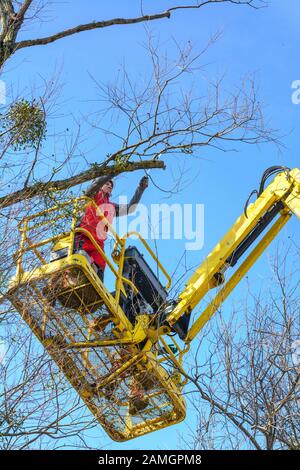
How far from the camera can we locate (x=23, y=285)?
13.4 meters

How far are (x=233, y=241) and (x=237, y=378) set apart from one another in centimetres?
358

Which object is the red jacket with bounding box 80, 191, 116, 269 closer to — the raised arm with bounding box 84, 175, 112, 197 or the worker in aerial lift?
the worker in aerial lift

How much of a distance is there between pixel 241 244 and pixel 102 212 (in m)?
2.22

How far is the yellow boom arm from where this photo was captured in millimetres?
14656

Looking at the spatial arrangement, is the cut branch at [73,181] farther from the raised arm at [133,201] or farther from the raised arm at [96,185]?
the raised arm at [133,201]

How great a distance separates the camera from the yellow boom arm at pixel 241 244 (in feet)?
48.1

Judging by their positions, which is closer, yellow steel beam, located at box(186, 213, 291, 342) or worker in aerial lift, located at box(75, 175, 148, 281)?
worker in aerial lift, located at box(75, 175, 148, 281)

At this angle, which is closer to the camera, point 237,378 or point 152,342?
point 237,378

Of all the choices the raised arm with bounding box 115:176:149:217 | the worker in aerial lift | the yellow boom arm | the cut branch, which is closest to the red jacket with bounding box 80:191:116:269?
the worker in aerial lift

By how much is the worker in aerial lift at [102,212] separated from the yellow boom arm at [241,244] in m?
1.42

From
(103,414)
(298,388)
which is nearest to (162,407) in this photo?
(103,414)

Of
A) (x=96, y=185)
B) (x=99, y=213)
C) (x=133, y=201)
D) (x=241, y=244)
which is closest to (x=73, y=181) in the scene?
(x=96, y=185)
